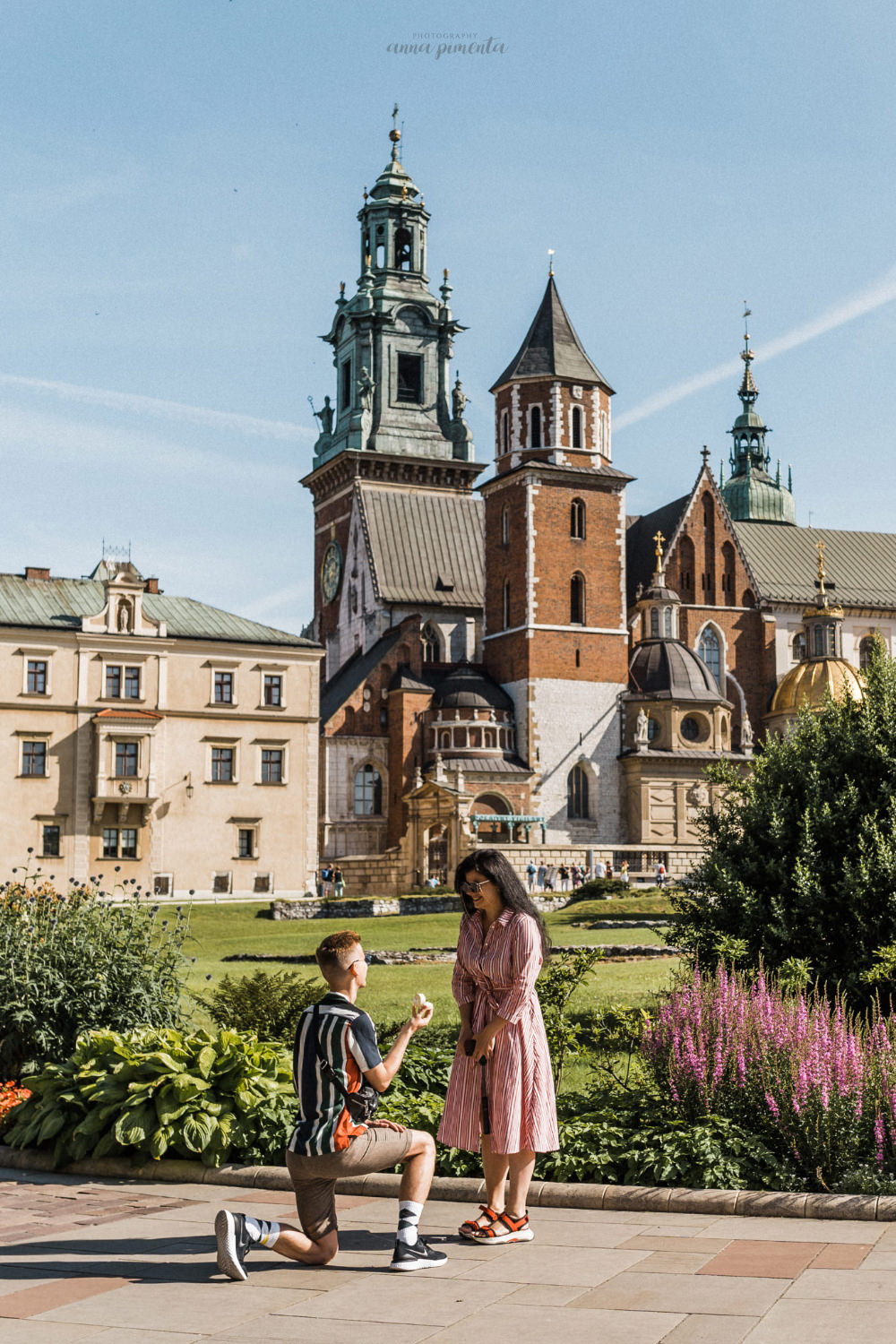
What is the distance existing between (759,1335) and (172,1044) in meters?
5.34

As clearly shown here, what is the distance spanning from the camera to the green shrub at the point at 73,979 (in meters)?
11.2

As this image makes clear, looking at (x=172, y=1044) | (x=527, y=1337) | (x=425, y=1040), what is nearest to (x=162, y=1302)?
(x=527, y=1337)

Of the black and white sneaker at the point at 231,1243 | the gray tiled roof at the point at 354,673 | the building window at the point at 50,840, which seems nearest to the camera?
the black and white sneaker at the point at 231,1243

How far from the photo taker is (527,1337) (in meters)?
5.93

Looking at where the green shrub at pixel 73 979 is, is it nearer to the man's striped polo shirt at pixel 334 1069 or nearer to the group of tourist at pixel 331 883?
the man's striped polo shirt at pixel 334 1069

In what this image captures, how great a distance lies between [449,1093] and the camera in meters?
8.08

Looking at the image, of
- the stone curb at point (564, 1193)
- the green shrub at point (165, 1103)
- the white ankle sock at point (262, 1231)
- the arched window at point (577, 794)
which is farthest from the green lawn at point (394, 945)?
the arched window at point (577, 794)

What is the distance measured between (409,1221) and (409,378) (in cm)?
7363

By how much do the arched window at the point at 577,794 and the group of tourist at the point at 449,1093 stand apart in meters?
51.8

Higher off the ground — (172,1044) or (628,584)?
(628,584)

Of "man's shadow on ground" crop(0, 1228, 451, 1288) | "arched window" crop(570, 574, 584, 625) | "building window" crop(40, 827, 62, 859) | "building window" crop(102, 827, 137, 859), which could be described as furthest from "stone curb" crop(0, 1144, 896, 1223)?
"arched window" crop(570, 574, 584, 625)

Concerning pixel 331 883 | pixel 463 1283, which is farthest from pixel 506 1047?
pixel 331 883

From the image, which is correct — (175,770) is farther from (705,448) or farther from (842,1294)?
(842,1294)

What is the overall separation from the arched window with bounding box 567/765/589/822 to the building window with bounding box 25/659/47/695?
810 inches
